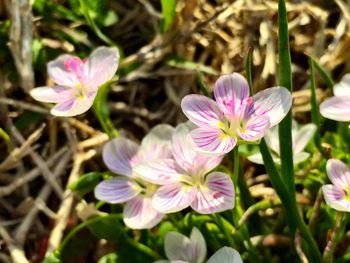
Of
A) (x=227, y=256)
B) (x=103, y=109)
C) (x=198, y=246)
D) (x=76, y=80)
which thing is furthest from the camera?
(x=103, y=109)

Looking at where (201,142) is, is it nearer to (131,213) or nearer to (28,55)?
(131,213)

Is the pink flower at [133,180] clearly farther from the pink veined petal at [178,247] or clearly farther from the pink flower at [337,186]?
the pink flower at [337,186]

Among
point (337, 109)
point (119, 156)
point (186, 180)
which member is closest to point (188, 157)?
point (186, 180)

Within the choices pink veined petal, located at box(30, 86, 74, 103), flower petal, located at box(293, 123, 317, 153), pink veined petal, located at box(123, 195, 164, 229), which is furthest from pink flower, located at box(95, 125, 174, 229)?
flower petal, located at box(293, 123, 317, 153)

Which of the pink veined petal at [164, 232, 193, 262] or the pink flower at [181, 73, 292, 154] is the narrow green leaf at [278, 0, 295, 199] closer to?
the pink flower at [181, 73, 292, 154]

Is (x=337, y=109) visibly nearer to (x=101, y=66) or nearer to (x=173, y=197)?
(x=173, y=197)

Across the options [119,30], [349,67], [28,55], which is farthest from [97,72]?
[349,67]

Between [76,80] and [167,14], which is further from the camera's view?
[167,14]
